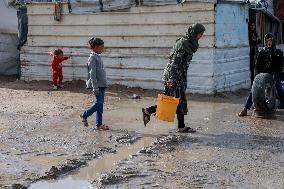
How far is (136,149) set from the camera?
6.91 meters

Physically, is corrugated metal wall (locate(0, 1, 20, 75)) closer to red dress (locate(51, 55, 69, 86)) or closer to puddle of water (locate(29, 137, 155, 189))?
red dress (locate(51, 55, 69, 86))

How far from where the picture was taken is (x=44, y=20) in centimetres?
1396

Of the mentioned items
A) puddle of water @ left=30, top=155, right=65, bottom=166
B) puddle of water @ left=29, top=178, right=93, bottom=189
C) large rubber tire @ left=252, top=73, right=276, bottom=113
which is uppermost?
large rubber tire @ left=252, top=73, right=276, bottom=113

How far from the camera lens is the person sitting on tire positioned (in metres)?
9.05

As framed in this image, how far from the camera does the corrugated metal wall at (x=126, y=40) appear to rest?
38.2ft

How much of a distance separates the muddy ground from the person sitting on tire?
52 centimetres

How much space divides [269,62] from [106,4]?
5.34 m

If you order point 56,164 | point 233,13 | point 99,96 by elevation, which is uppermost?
point 233,13

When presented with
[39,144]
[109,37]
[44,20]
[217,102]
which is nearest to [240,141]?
[39,144]

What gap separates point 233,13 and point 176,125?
191 inches

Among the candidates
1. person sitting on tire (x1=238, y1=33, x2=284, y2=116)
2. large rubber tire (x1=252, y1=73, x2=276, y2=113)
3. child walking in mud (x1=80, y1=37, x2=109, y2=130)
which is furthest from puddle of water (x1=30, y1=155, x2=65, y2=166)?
person sitting on tire (x1=238, y1=33, x2=284, y2=116)

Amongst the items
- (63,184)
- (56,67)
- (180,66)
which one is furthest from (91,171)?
(56,67)

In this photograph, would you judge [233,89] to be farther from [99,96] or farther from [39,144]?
[39,144]

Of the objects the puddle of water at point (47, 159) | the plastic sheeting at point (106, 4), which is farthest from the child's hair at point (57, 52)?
the puddle of water at point (47, 159)
